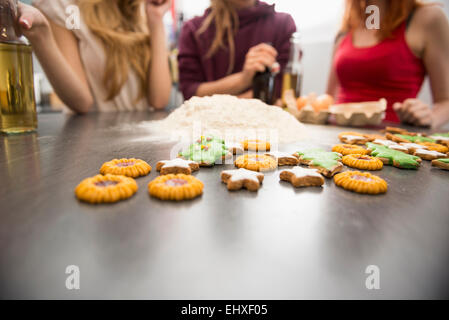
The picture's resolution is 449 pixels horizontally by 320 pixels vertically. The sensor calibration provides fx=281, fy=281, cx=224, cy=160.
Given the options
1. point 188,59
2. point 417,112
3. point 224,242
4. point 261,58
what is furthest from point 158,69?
point 224,242

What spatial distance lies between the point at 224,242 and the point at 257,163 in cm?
34

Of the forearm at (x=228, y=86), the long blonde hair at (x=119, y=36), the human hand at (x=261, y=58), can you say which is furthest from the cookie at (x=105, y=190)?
the long blonde hair at (x=119, y=36)

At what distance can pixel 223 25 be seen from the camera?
2014 mm

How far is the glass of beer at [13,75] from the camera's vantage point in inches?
32.4

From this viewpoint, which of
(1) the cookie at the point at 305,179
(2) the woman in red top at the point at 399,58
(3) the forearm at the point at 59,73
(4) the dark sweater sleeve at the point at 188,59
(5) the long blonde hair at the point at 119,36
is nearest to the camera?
(1) the cookie at the point at 305,179

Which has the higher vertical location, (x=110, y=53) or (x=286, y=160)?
(x=110, y=53)

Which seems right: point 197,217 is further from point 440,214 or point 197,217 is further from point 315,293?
point 440,214

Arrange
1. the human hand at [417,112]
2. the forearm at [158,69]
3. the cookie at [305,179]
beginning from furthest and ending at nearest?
1. the forearm at [158,69]
2. the human hand at [417,112]
3. the cookie at [305,179]

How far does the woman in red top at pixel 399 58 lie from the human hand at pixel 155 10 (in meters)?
1.28

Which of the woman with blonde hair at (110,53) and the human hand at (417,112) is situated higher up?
the woman with blonde hair at (110,53)

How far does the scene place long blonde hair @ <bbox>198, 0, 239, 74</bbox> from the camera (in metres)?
2.01

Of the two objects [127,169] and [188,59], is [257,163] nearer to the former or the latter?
[127,169]

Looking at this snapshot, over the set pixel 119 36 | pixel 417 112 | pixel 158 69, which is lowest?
pixel 417 112

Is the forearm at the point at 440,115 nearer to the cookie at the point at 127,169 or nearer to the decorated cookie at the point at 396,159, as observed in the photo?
the decorated cookie at the point at 396,159
